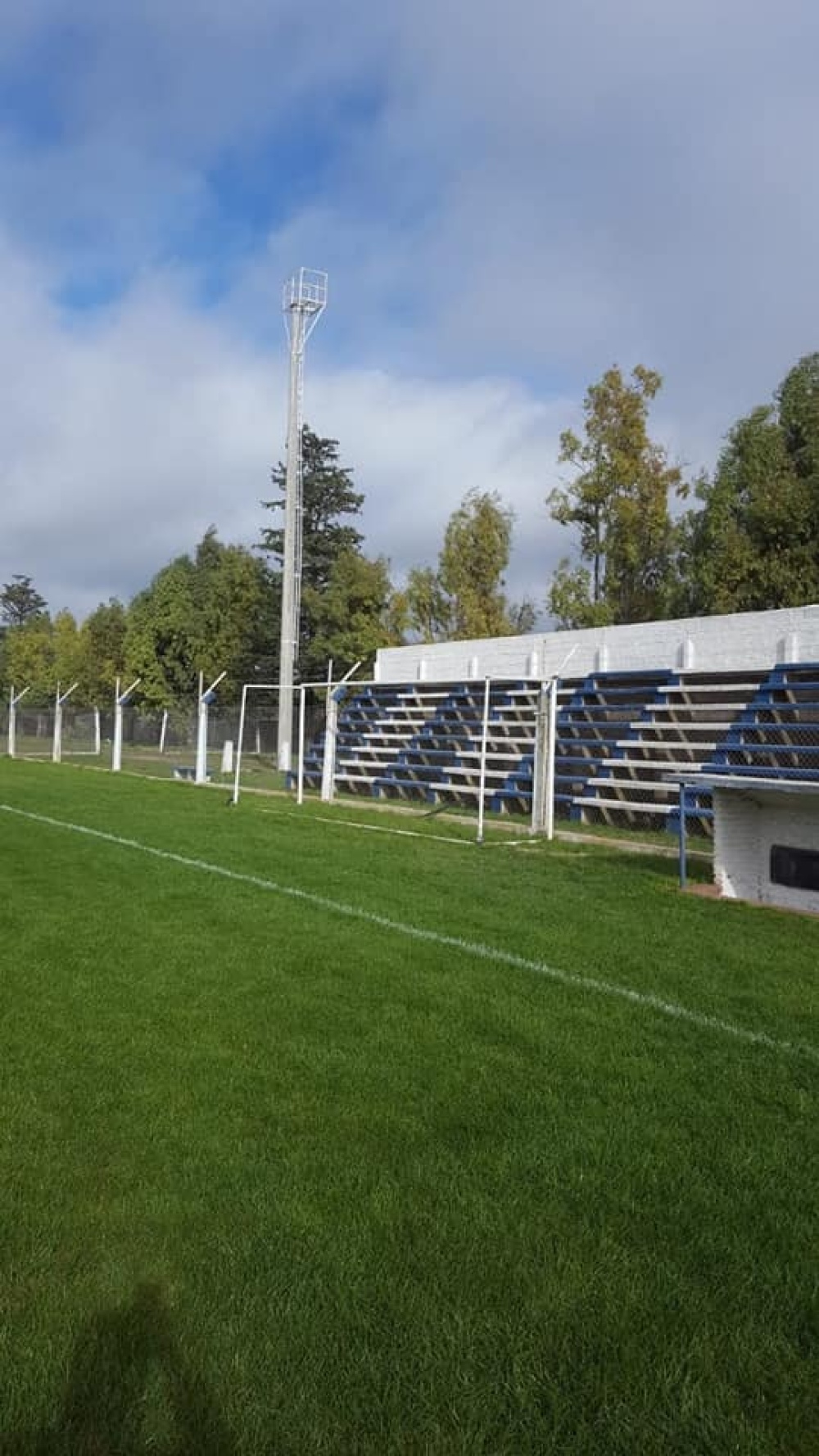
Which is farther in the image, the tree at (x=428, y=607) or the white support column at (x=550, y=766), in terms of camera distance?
the tree at (x=428, y=607)

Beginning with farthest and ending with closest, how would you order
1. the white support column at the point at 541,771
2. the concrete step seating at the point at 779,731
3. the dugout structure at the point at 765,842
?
the white support column at the point at 541,771 → the concrete step seating at the point at 779,731 → the dugout structure at the point at 765,842

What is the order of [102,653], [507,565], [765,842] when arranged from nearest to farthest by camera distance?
[765,842] → [507,565] → [102,653]

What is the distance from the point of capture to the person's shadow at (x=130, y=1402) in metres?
2.20

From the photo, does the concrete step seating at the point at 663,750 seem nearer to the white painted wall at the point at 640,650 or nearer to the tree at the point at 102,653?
the white painted wall at the point at 640,650

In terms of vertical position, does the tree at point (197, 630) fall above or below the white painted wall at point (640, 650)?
above

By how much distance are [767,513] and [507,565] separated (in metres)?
10.7

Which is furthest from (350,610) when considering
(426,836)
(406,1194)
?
(406,1194)

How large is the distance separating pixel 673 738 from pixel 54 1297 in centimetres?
1566

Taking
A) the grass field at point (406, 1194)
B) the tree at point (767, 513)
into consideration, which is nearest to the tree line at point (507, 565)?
the tree at point (767, 513)

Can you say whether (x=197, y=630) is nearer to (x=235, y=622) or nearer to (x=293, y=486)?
(x=235, y=622)

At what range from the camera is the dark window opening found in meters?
8.53

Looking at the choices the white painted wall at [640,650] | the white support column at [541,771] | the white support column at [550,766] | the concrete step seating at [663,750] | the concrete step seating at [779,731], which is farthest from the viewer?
the white painted wall at [640,650]

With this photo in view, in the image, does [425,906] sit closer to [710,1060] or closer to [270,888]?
[270,888]

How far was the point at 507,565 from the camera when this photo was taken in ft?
111
